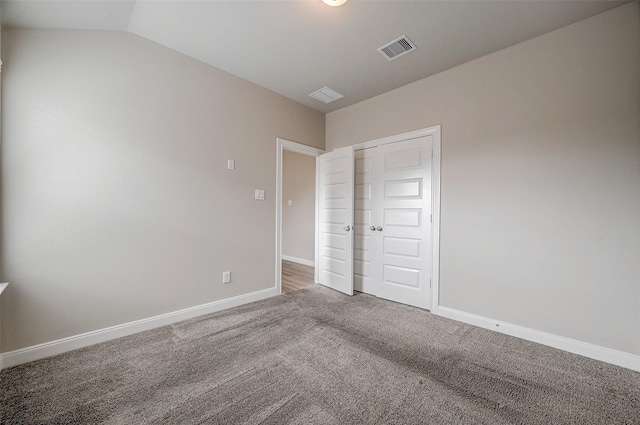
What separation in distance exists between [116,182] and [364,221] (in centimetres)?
295

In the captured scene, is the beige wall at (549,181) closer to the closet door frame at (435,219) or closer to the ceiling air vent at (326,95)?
the closet door frame at (435,219)

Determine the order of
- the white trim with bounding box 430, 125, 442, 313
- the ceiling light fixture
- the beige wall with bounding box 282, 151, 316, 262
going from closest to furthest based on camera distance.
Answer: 1. the ceiling light fixture
2. the white trim with bounding box 430, 125, 442, 313
3. the beige wall with bounding box 282, 151, 316, 262

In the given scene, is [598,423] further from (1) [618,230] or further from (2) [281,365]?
(2) [281,365]

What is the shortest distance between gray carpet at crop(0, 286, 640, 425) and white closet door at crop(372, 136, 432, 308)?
74 cm

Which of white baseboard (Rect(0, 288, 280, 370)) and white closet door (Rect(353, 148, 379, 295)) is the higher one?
white closet door (Rect(353, 148, 379, 295))

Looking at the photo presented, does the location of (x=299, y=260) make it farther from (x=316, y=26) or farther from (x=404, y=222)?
(x=316, y=26)

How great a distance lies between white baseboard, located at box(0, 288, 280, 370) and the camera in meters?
1.91

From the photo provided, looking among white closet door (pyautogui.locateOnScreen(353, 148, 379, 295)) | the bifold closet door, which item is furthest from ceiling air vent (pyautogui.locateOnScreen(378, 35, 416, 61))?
white closet door (pyautogui.locateOnScreen(353, 148, 379, 295))

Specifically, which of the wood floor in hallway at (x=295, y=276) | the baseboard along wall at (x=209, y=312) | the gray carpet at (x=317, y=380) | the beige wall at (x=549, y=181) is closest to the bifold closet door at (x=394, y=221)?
the beige wall at (x=549, y=181)

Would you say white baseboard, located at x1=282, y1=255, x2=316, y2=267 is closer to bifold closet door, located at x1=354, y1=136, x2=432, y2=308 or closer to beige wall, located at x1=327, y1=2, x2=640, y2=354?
bifold closet door, located at x1=354, y1=136, x2=432, y2=308

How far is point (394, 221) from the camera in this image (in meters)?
3.35

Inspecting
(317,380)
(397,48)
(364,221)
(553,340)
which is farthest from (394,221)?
(317,380)

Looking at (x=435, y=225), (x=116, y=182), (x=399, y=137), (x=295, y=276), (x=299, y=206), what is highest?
(x=399, y=137)

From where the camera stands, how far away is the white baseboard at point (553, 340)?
1.95 meters
